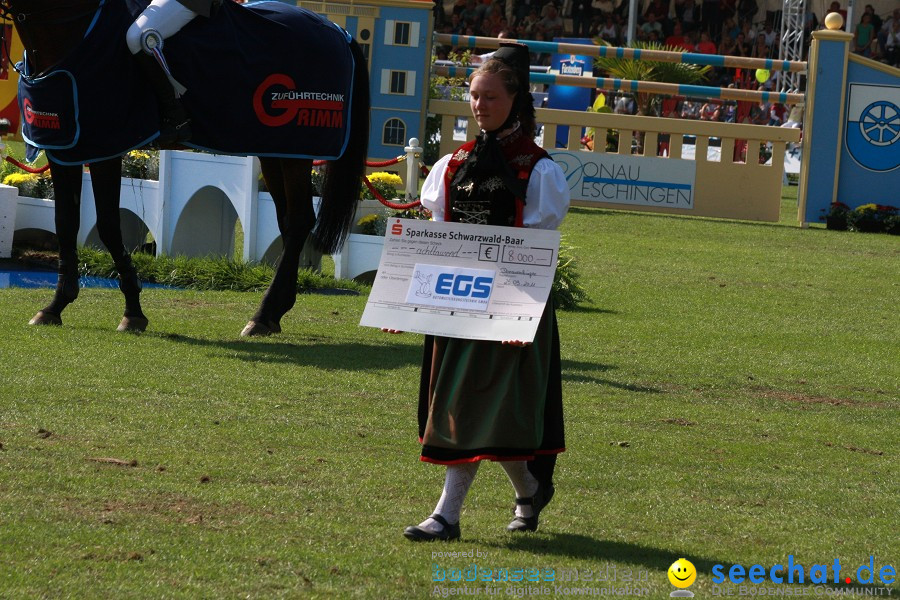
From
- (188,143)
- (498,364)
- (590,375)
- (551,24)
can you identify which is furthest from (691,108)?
(498,364)

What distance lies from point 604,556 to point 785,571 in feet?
1.75

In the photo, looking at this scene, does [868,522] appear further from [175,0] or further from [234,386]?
[175,0]

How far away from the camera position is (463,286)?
4.23 m

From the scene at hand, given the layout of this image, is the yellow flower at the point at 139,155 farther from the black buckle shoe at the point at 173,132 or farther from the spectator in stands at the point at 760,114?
the spectator in stands at the point at 760,114

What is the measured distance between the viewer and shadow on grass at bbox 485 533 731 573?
400 cm

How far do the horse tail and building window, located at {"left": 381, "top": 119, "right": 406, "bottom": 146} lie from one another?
31.3 feet

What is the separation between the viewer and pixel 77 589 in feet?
11.5

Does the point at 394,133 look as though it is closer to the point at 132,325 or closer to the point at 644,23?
the point at 132,325

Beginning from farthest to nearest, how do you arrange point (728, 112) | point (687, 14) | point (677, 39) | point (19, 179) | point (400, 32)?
point (687, 14) < point (677, 39) < point (728, 112) < point (400, 32) < point (19, 179)

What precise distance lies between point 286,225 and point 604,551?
193 inches

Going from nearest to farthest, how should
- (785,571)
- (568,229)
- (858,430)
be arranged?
(785,571)
(858,430)
(568,229)

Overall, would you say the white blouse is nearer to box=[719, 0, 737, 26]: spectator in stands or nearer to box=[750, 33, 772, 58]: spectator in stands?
box=[750, 33, 772, 58]: spectator in stands

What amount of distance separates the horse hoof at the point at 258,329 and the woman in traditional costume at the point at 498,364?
3.79 m

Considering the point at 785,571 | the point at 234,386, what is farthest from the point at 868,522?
the point at 234,386
